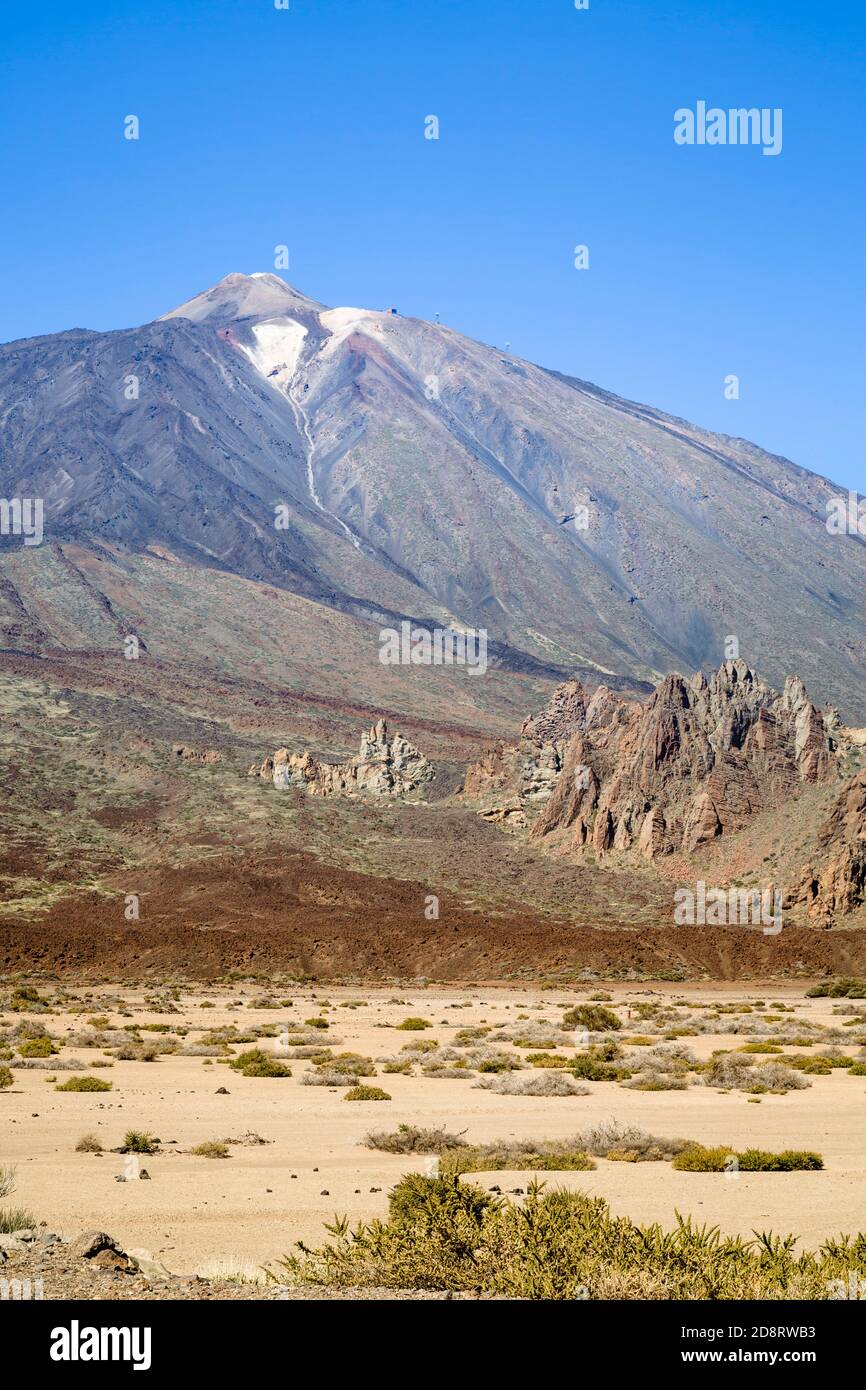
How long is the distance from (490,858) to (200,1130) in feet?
206

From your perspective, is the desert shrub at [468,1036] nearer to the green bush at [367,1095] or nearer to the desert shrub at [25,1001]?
the green bush at [367,1095]

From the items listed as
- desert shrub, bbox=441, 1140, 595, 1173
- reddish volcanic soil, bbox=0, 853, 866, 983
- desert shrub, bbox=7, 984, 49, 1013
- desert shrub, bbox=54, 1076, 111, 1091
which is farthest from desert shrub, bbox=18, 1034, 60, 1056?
reddish volcanic soil, bbox=0, 853, 866, 983

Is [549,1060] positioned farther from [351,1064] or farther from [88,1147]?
[88,1147]

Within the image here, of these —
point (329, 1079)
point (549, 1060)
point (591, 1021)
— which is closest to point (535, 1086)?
point (329, 1079)

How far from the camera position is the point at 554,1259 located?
9.00 m

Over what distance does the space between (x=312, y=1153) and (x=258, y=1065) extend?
9240 millimetres

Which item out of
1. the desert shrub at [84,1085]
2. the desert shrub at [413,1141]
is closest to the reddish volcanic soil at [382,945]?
the desert shrub at [84,1085]

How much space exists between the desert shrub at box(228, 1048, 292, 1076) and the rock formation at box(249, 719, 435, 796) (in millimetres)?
76033

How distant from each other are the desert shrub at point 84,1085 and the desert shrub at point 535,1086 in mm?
6391

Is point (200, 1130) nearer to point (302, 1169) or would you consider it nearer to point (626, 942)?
point (302, 1169)

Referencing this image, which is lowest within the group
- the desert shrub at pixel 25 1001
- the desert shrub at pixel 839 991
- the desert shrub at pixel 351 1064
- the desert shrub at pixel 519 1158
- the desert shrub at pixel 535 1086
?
the desert shrub at pixel 839 991

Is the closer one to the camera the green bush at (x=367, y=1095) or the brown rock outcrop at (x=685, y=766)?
the green bush at (x=367, y=1095)

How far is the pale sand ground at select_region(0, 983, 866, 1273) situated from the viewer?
1230 cm

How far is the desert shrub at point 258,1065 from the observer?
25109mm
